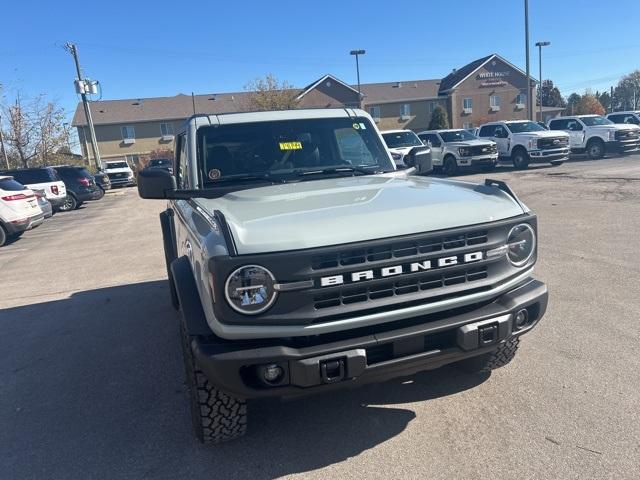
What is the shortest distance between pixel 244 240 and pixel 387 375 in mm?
1018

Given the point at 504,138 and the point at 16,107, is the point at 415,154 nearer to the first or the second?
the point at 504,138

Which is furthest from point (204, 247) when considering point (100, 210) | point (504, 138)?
point (504, 138)

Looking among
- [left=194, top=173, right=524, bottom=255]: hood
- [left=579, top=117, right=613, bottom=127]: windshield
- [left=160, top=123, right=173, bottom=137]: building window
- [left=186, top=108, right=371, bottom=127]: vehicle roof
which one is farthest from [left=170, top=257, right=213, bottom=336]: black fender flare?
[left=160, top=123, right=173, bottom=137]: building window

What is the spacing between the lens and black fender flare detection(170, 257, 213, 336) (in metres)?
2.56

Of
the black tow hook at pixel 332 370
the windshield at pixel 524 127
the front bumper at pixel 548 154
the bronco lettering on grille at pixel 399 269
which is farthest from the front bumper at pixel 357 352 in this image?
the windshield at pixel 524 127

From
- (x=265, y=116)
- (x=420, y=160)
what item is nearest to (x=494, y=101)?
(x=420, y=160)

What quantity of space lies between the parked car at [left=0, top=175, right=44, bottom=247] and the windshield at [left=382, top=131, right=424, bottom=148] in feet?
41.6

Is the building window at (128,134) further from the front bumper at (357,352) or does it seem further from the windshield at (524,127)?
the front bumper at (357,352)

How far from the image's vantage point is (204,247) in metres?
2.56

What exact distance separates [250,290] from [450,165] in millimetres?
19133

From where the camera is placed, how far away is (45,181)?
58.6 feet

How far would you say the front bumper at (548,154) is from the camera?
1986cm

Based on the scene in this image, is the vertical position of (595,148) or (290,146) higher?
(290,146)

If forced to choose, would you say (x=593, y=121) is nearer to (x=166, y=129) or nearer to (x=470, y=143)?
(x=470, y=143)
